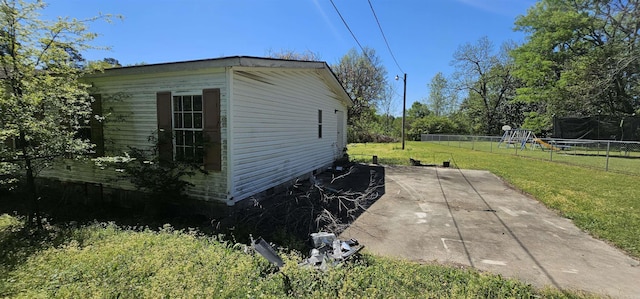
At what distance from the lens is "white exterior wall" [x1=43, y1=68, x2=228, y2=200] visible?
5160mm

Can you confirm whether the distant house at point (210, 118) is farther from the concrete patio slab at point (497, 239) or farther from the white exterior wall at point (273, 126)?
the concrete patio slab at point (497, 239)

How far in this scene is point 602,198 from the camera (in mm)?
6633

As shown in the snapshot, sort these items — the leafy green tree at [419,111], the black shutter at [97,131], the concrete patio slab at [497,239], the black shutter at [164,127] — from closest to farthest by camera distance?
the concrete patio slab at [497,239]
the black shutter at [164,127]
the black shutter at [97,131]
the leafy green tree at [419,111]

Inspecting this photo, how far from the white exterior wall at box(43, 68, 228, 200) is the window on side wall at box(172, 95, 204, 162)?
195 millimetres

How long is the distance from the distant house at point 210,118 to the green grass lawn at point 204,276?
1.85m

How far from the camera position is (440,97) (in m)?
46.7

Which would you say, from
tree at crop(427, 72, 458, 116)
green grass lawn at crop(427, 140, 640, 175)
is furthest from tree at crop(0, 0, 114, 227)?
tree at crop(427, 72, 458, 116)

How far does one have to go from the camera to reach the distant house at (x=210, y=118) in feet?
16.7

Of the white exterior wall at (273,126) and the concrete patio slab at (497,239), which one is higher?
the white exterior wall at (273,126)

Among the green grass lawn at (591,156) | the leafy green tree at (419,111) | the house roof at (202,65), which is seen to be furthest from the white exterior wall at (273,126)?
the leafy green tree at (419,111)

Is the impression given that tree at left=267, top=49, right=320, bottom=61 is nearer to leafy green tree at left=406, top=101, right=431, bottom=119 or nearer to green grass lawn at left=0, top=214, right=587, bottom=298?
green grass lawn at left=0, top=214, right=587, bottom=298

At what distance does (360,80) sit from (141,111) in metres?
25.2

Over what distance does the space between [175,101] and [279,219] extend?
3.08 m

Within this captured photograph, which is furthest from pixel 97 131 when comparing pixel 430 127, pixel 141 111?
pixel 430 127
